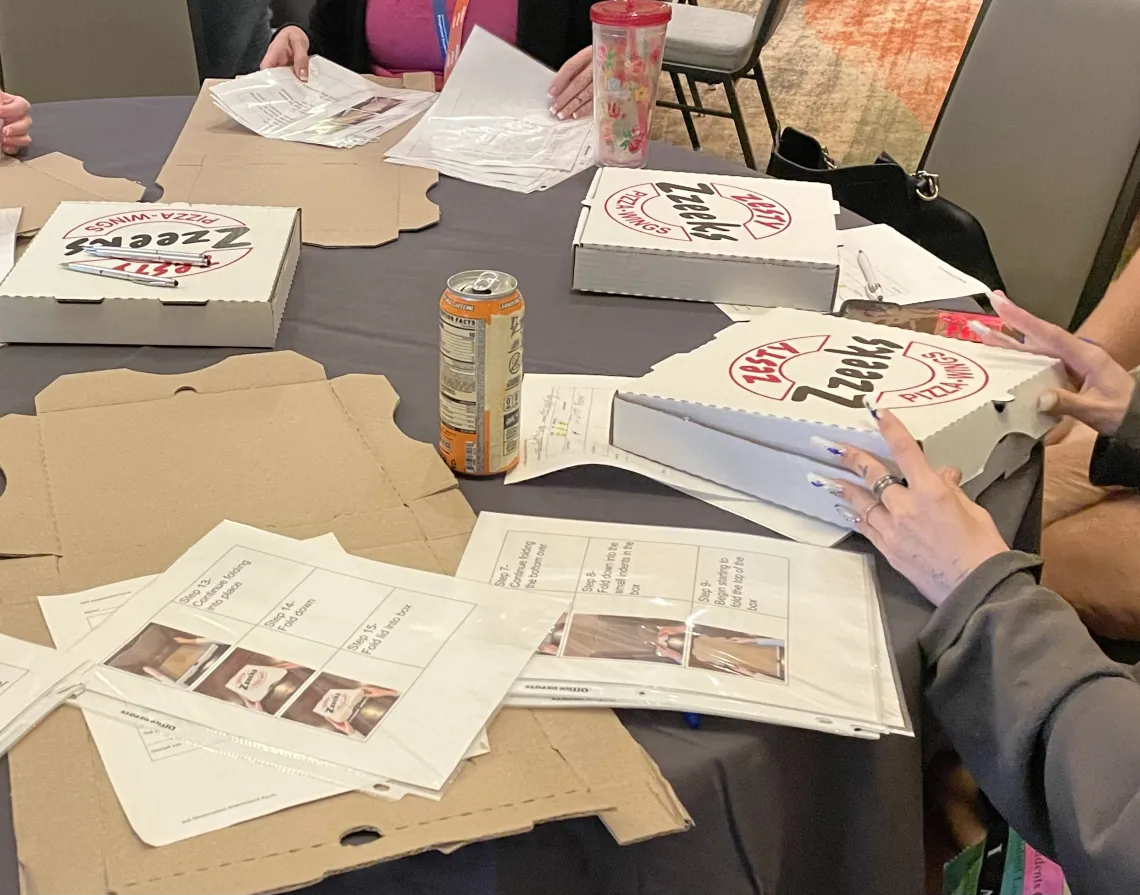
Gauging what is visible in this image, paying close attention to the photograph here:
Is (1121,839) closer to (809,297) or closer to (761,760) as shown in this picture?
(761,760)

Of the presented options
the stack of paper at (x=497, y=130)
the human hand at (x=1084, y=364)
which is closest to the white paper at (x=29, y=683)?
the human hand at (x=1084, y=364)

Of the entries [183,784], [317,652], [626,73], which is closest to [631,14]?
[626,73]

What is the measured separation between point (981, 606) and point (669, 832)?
0.28 m

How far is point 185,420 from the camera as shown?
89 cm

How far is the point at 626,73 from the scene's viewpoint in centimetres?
137

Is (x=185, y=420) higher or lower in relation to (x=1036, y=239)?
higher

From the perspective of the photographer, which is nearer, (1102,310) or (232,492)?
(232,492)

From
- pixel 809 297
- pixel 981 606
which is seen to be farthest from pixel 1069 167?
pixel 981 606

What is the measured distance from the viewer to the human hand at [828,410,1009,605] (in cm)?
74

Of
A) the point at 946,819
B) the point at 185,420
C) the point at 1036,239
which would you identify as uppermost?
the point at 185,420

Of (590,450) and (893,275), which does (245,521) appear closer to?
(590,450)

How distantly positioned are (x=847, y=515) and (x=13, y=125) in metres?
1.18

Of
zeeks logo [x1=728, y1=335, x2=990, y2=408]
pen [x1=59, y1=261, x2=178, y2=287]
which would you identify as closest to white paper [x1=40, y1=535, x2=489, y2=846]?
zeeks logo [x1=728, y1=335, x2=990, y2=408]

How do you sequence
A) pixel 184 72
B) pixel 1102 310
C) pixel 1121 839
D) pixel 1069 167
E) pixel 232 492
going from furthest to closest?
1. pixel 184 72
2. pixel 1069 167
3. pixel 1102 310
4. pixel 232 492
5. pixel 1121 839
